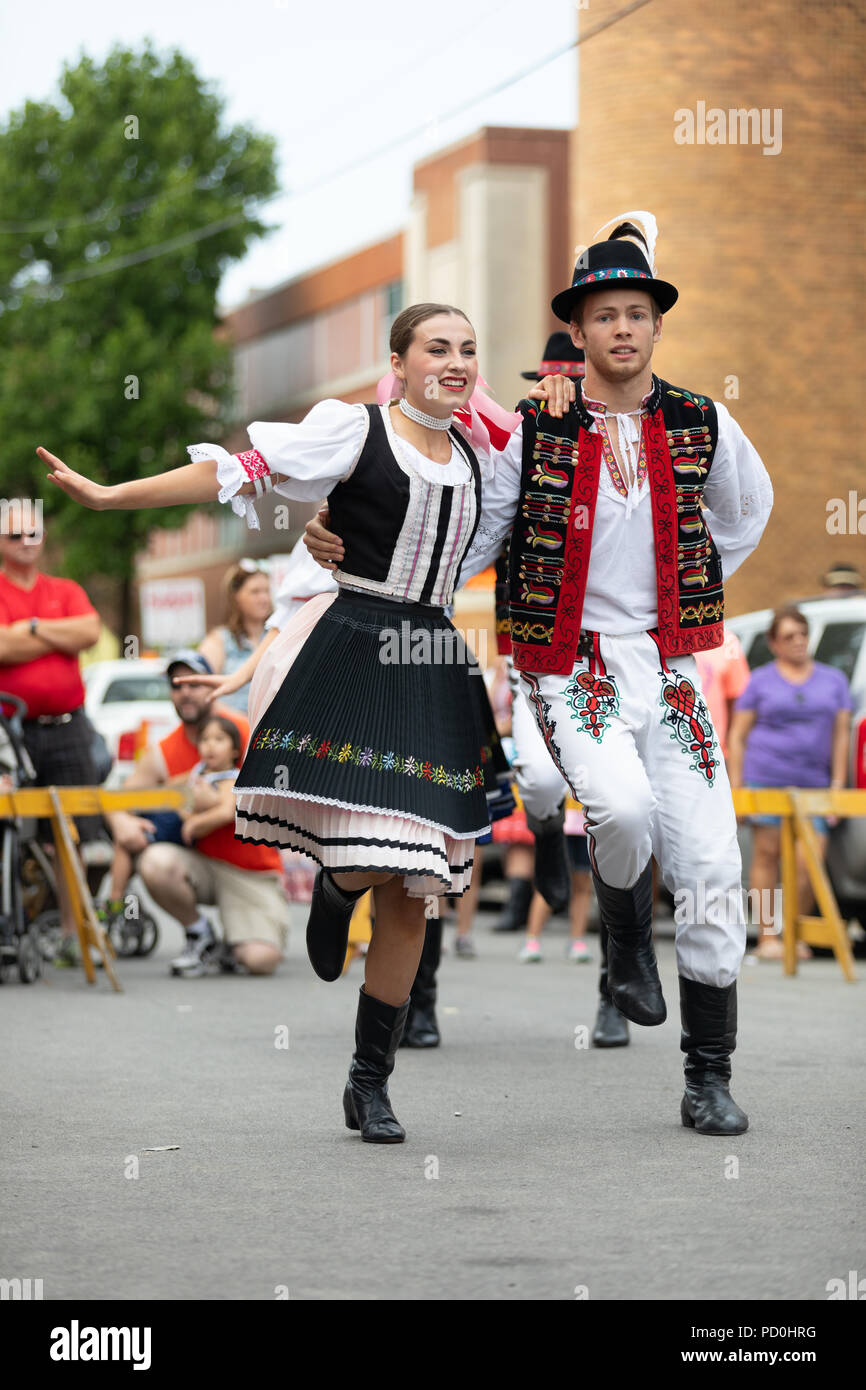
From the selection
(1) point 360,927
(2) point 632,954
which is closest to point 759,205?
(1) point 360,927

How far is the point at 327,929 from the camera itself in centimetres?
582

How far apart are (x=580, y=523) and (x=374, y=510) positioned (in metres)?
0.62

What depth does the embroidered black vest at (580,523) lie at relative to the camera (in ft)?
19.2

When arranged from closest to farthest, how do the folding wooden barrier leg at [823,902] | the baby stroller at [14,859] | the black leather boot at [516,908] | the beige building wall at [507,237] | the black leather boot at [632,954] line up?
the black leather boot at [632,954] < the baby stroller at [14,859] < the folding wooden barrier leg at [823,902] < the black leather boot at [516,908] < the beige building wall at [507,237]

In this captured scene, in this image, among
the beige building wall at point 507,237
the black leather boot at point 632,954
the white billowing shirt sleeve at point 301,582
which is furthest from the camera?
the beige building wall at point 507,237

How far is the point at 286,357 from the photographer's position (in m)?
57.3

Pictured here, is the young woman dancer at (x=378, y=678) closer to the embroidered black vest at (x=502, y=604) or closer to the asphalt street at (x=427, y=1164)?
the asphalt street at (x=427, y=1164)

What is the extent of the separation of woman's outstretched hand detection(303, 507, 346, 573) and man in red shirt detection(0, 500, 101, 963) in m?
4.65

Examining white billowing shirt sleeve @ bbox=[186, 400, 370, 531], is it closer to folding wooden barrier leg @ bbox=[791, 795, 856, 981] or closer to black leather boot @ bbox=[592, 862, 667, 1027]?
black leather boot @ bbox=[592, 862, 667, 1027]

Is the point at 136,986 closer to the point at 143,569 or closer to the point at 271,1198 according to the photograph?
the point at 271,1198

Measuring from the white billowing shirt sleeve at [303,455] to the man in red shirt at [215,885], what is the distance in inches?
199

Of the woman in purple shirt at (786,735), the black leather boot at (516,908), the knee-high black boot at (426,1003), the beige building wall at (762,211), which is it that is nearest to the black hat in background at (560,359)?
the knee-high black boot at (426,1003)

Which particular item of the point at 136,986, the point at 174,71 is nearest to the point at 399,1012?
the point at 136,986

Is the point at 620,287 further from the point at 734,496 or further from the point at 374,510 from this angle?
the point at 374,510
